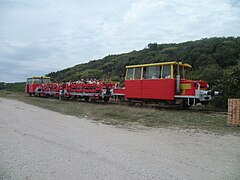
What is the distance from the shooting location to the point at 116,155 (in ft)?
16.5

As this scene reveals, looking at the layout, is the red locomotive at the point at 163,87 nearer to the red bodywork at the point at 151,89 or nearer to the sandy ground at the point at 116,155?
the red bodywork at the point at 151,89

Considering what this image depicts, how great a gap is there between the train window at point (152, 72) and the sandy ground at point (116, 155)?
6697 millimetres

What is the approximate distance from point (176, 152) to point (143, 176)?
5.37 feet

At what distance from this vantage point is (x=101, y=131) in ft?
25.5

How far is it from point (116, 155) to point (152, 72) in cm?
949

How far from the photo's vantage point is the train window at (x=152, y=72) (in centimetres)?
1366

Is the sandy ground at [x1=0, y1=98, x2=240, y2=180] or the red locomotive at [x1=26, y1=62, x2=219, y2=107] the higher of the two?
the red locomotive at [x1=26, y1=62, x2=219, y2=107]

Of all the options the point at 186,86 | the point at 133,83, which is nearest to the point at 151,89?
the point at 133,83

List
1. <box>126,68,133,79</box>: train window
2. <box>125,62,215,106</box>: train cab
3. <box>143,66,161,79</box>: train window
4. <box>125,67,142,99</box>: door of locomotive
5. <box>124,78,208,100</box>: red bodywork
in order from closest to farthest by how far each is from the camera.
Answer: <box>125,62,215,106</box>: train cab < <box>124,78,208,100</box>: red bodywork < <box>143,66,161,79</box>: train window < <box>125,67,142,99</box>: door of locomotive < <box>126,68,133,79</box>: train window

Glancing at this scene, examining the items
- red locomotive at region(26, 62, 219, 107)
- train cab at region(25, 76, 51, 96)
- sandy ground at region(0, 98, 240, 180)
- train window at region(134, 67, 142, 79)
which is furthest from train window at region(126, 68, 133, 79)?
train cab at region(25, 76, 51, 96)

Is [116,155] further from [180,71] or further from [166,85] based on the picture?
[180,71]

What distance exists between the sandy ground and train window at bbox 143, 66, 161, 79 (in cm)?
670

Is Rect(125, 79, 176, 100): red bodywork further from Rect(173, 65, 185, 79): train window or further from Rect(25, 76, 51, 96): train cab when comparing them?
Rect(25, 76, 51, 96): train cab

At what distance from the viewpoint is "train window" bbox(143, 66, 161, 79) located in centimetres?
1366
